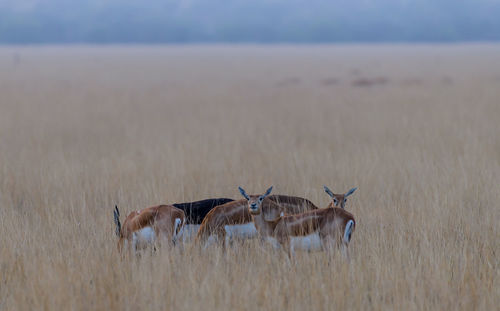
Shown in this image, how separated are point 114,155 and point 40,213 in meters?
3.63

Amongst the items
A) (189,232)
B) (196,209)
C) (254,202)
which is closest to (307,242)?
(254,202)

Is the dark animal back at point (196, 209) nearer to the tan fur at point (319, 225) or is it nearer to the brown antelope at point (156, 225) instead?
the brown antelope at point (156, 225)

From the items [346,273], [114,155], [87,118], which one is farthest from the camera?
[87,118]

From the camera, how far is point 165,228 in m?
4.70

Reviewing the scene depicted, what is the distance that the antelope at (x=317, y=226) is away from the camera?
4.72m

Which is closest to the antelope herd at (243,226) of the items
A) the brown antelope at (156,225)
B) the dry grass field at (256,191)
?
the brown antelope at (156,225)

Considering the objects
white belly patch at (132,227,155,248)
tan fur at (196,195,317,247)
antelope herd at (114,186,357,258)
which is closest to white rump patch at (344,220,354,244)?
antelope herd at (114,186,357,258)

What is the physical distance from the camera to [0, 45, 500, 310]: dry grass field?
4344mm

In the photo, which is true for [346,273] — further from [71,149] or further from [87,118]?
[87,118]

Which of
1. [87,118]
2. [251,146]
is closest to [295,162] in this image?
[251,146]

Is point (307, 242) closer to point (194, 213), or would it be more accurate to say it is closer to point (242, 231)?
point (242, 231)

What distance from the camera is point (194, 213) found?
542 cm

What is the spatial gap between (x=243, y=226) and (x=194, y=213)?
0.49 meters

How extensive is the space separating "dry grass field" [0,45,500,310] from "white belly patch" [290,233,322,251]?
10 cm
